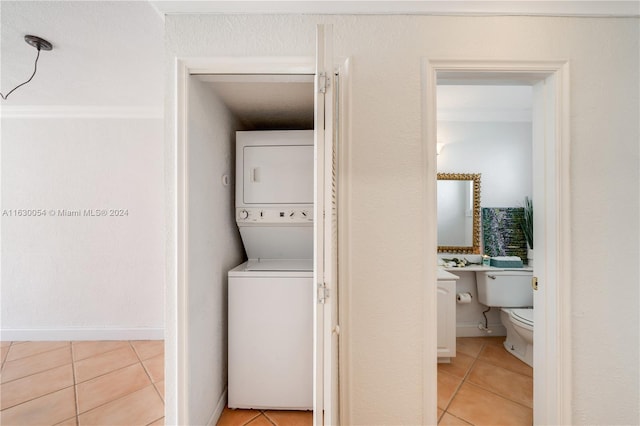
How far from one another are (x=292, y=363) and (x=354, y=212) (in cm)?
115

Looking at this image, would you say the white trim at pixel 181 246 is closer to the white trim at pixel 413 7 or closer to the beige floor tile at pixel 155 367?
the white trim at pixel 413 7

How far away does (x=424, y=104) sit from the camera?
1328mm

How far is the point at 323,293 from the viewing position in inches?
37.3

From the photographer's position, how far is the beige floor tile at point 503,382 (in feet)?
6.25

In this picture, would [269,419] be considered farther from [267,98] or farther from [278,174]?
[267,98]

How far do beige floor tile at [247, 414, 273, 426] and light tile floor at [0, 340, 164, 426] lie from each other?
625 millimetres

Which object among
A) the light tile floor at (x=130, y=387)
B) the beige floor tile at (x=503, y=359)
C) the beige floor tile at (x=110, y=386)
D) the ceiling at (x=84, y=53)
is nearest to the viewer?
the ceiling at (x=84, y=53)

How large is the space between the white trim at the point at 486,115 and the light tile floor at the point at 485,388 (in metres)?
2.48

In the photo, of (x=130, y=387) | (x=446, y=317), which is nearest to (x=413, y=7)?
(x=446, y=317)

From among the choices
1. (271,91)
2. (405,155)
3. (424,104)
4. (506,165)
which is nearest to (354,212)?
(405,155)

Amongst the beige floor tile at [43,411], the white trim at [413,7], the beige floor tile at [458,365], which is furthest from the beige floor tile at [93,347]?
the beige floor tile at [458,365]

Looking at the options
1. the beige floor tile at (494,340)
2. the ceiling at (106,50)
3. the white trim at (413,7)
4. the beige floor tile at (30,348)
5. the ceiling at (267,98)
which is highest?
the ceiling at (106,50)

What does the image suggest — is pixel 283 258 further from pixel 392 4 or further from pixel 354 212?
pixel 392 4

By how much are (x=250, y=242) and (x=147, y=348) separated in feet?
5.79
